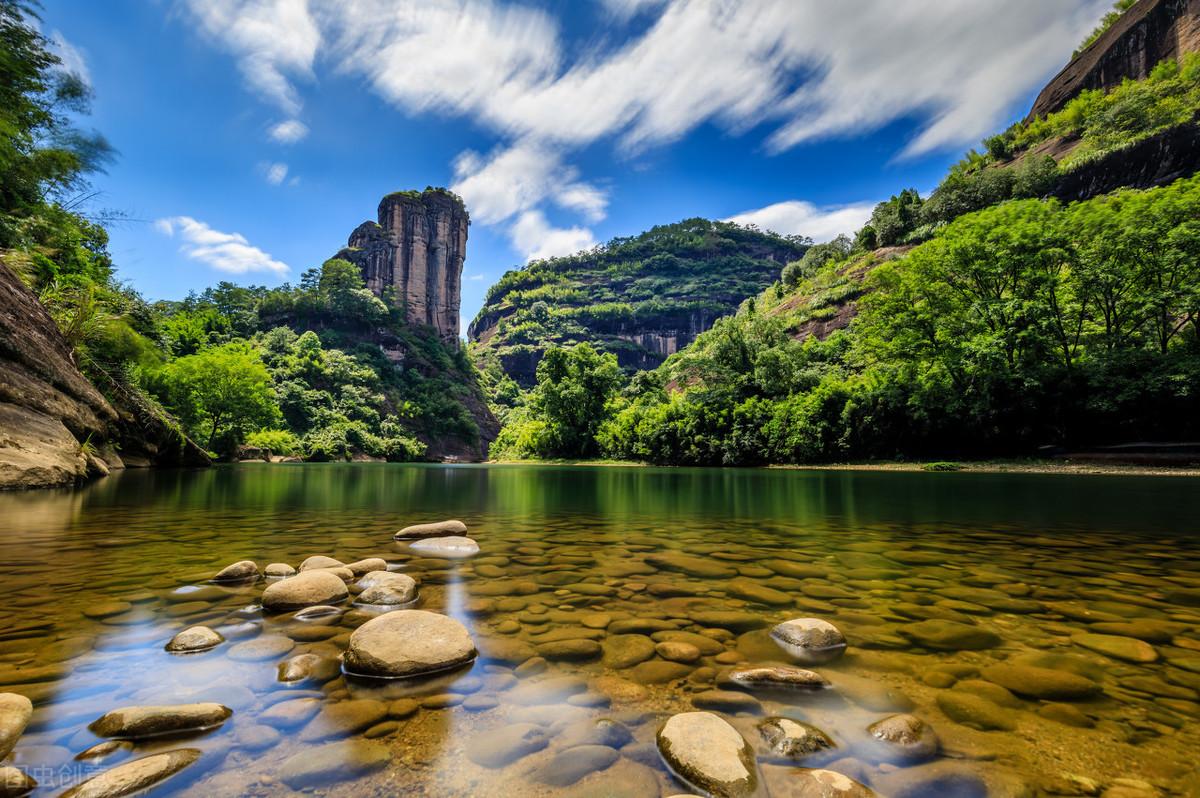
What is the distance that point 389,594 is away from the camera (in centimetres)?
497

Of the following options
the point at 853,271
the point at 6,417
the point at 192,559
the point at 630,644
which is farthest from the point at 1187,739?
the point at 853,271

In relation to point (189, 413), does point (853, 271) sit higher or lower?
higher

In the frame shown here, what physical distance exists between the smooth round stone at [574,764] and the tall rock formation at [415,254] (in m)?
125

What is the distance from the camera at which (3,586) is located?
5148 mm

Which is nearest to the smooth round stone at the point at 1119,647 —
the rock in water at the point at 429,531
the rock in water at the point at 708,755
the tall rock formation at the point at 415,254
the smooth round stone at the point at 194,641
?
the rock in water at the point at 708,755

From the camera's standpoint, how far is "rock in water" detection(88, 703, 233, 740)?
2467mm

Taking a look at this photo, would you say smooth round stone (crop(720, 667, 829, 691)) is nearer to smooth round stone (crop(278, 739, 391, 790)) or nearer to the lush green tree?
smooth round stone (crop(278, 739, 391, 790))

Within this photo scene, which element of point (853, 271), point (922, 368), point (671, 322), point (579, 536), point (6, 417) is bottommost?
point (579, 536)

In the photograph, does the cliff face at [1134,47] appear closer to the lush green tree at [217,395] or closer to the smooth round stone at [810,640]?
the smooth round stone at [810,640]

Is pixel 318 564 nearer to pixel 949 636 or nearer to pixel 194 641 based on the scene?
pixel 194 641

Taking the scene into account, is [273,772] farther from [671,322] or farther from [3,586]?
[671,322]

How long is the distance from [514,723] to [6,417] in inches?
766

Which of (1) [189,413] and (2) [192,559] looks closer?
(2) [192,559]

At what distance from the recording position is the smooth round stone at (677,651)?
3619 millimetres
